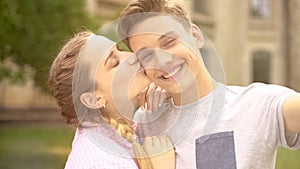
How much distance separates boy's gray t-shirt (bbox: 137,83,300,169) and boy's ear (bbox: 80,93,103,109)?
0.40ft

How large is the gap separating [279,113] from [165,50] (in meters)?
0.18

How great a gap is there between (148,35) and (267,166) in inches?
10.4

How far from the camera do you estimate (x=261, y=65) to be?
17344mm

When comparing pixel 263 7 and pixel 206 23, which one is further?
pixel 263 7

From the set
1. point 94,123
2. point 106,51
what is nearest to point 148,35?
point 106,51

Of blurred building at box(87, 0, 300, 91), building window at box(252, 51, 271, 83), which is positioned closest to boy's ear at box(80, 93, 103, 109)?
blurred building at box(87, 0, 300, 91)

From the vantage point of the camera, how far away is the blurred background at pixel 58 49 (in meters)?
7.13

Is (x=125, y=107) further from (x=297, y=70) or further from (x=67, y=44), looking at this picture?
(x=297, y=70)

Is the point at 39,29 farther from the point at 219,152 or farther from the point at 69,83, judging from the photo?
the point at 219,152

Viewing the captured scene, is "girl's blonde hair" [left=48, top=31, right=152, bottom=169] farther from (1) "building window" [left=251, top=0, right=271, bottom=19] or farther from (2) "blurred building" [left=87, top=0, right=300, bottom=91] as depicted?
(1) "building window" [left=251, top=0, right=271, bottom=19]

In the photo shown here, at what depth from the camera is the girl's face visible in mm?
958

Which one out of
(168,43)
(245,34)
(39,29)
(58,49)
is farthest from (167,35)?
(245,34)

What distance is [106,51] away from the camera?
992 millimetres

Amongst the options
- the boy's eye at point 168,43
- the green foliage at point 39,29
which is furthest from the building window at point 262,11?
the boy's eye at point 168,43
